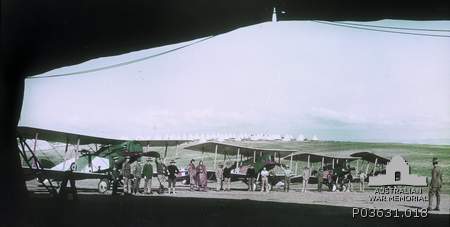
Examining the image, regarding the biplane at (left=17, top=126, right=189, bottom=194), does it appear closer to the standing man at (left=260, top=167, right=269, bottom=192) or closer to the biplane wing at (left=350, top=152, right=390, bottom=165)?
the standing man at (left=260, top=167, right=269, bottom=192)

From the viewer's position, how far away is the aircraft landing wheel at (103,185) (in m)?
5.15

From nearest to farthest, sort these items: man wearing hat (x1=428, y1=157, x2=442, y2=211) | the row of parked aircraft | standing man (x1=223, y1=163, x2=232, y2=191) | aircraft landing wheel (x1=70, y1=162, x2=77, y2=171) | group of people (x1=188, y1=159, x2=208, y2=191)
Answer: man wearing hat (x1=428, y1=157, x2=442, y2=211)
standing man (x1=223, y1=163, x2=232, y2=191)
the row of parked aircraft
group of people (x1=188, y1=159, x2=208, y2=191)
aircraft landing wheel (x1=70, y1=162, x2=77, y2=171)

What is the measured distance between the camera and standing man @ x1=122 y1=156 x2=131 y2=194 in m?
5.11

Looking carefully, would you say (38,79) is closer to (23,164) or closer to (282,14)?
(23,164)

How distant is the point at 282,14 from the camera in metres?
4.47

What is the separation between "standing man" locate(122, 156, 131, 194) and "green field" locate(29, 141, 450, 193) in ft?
1.31

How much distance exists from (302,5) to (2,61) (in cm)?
329

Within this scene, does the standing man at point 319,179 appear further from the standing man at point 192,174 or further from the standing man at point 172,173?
the standing man at point 172,173

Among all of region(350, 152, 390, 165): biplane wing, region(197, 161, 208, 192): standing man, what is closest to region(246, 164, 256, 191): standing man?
region(197, 161, 208, 192): standing man

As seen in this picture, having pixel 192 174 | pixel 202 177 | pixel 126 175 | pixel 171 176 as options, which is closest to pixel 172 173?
pixel 171 176

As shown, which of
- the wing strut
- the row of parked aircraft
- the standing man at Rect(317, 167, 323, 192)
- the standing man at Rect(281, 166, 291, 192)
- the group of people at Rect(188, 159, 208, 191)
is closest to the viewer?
the row of parked aircraft

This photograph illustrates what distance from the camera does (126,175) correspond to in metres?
5.24

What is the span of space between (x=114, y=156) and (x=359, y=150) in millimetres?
2746

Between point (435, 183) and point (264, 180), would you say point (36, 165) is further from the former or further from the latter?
point (435, 183)
